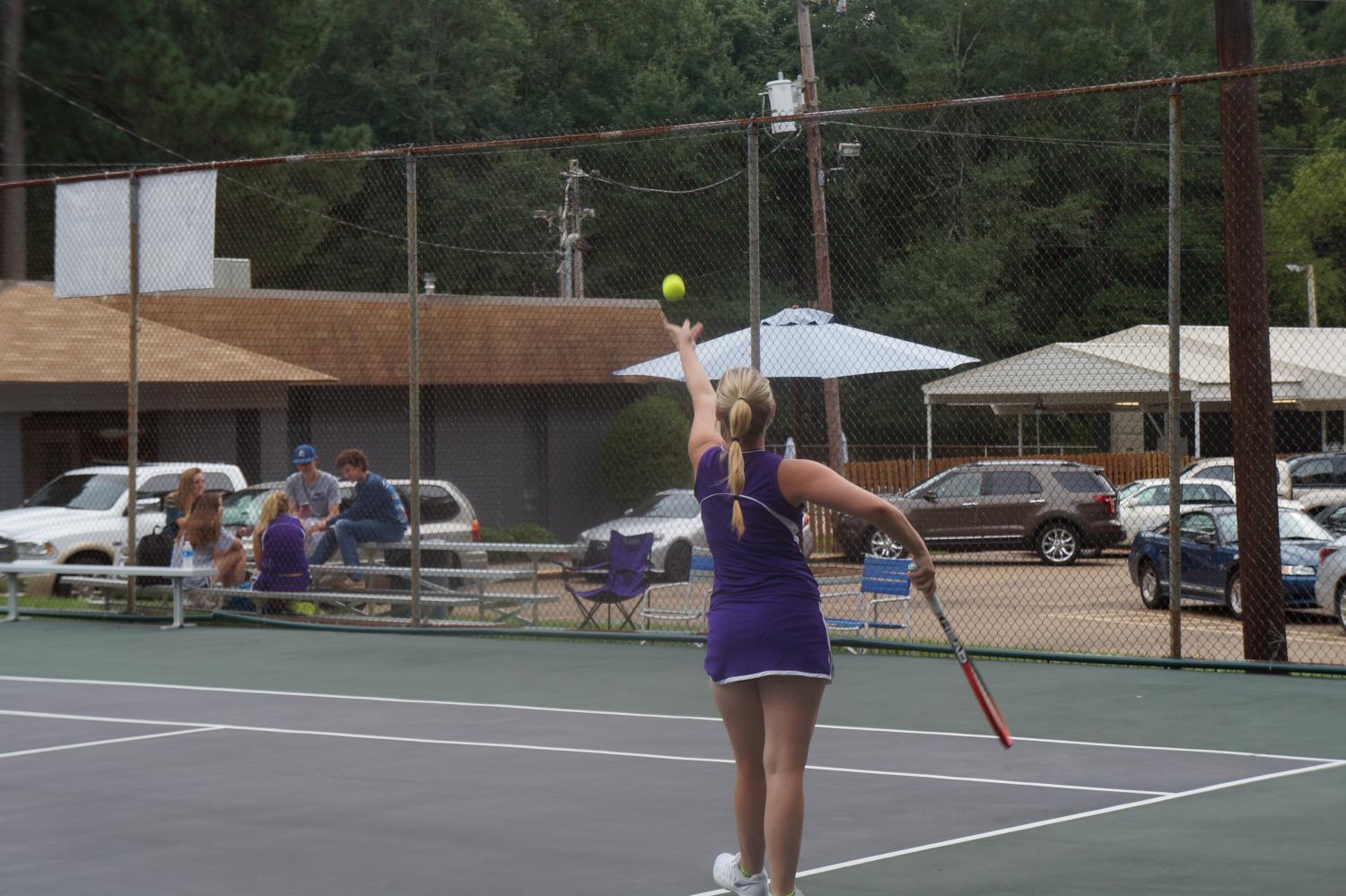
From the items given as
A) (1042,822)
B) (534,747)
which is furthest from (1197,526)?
(1042,822)

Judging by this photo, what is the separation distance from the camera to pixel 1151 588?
19.8m

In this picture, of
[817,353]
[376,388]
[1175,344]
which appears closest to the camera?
[1175,344]

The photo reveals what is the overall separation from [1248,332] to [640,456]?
16058mm

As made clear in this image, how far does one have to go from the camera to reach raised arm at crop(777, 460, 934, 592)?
5.44 metres

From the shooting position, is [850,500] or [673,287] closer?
[850,500]

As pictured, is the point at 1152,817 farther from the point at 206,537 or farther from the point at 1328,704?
the point at 206,537

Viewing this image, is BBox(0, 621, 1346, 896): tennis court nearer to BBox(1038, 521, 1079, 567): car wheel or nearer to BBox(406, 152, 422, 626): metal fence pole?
BBox(406, 152, 422, 626): metal fence pole

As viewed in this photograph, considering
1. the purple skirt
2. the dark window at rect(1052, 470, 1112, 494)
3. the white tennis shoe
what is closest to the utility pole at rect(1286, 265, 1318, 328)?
the dark window at rect(1052, 470, 1112, 494)

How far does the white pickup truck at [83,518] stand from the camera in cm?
1931

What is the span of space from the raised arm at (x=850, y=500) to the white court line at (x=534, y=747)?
2945 millimetres

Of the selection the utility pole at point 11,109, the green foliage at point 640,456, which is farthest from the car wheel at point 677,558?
the utility pole at point 11,109

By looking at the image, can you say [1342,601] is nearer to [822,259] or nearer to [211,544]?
[211,544]

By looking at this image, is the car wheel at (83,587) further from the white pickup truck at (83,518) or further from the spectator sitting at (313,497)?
the spectator sitting at (313,497)

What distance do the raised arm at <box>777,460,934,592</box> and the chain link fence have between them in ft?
21.9
